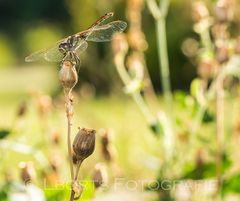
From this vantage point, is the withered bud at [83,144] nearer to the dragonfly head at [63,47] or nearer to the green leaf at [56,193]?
the dragonfly head at [63,47]

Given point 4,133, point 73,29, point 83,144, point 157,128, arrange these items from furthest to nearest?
point 73,29, point 157,128, point 4,133, point 83,144

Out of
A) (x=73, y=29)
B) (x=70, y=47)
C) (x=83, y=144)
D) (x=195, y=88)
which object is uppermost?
(x=73, y=29)

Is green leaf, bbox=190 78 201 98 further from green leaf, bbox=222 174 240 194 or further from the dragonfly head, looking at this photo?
the dragonfly head

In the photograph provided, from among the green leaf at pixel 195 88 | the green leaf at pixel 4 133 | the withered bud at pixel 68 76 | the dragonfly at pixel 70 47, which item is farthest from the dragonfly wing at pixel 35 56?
the green leaf at pixel 195 88

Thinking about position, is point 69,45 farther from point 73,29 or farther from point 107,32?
point 73,29

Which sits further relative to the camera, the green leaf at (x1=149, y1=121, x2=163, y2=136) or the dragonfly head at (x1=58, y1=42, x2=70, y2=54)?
the green leaf at (x1=149, y1=121, x2=163, y2=136)

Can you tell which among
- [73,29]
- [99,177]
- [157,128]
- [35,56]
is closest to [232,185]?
[157,128]

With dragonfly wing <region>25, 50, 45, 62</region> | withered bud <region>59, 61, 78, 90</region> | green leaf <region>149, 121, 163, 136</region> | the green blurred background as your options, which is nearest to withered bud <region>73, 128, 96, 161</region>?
withered bud <region>59, 61, 78, 90</region>

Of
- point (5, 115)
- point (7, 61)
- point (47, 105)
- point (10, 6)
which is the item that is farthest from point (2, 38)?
point (47, 105)
